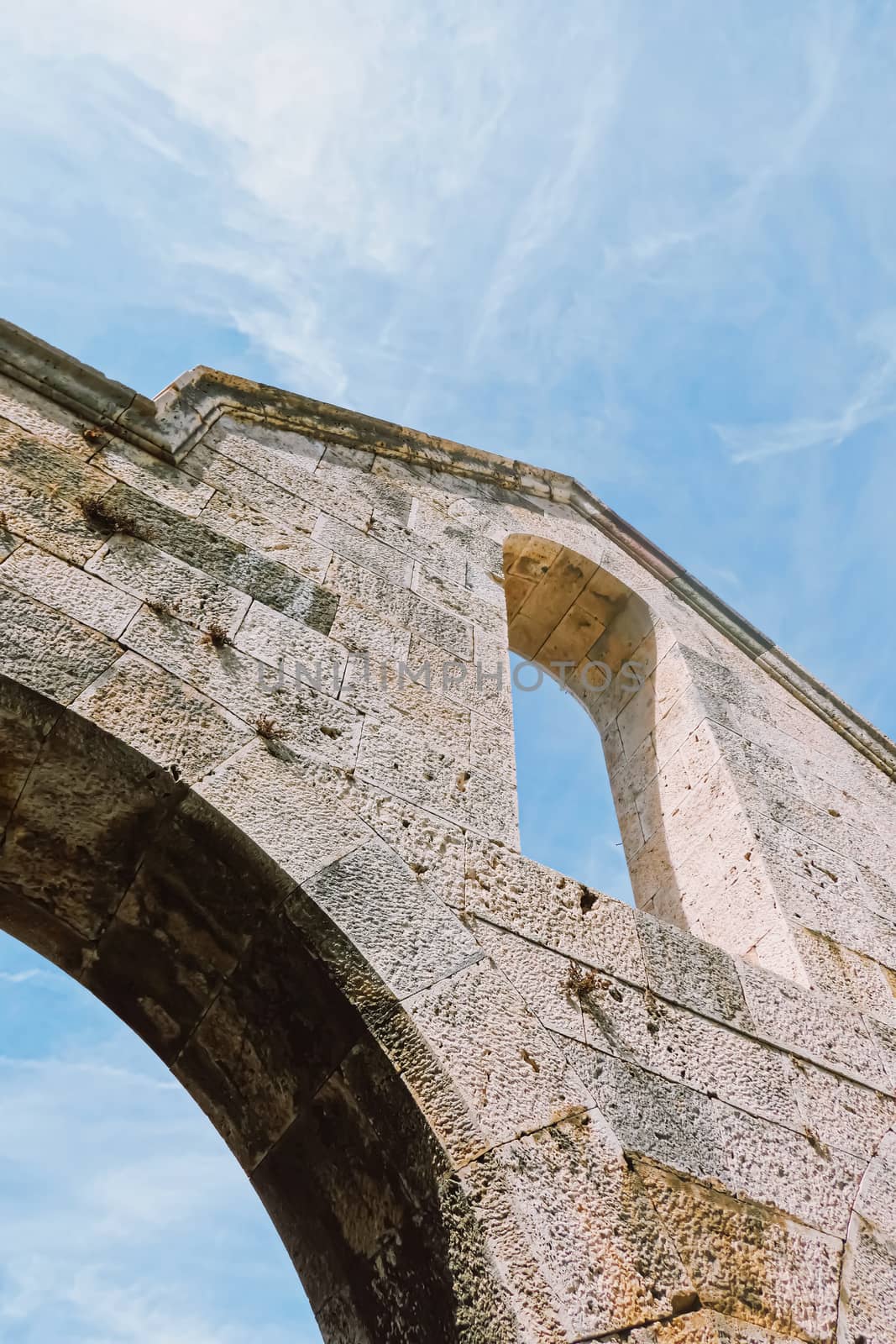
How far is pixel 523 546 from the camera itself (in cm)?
518

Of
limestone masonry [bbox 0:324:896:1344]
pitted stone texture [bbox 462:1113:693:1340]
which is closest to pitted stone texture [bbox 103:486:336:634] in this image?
limestone masonry [bbox 0:324:896:1344]

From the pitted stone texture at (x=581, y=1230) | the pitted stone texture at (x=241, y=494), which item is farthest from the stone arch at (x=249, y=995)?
the pitted stone texture at (x=241, y=494)

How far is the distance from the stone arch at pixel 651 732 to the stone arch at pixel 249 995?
1.90m

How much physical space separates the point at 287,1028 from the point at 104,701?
887 mm

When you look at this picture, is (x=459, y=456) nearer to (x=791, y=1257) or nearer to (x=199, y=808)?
(x=199, y=808)

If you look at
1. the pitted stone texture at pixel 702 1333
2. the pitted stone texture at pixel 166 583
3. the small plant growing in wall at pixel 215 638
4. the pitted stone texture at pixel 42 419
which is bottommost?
the pitted stone texture at pixel 702 1333

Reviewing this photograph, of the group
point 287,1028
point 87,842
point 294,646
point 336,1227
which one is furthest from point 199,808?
point 336,1227

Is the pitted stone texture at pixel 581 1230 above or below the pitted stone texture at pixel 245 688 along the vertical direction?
below

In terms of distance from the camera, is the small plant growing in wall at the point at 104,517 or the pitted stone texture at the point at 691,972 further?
the small plant growing in wall at the point at 104,517

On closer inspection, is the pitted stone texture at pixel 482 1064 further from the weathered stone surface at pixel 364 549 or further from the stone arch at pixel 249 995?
the weathered stone surface at pixel 364 549

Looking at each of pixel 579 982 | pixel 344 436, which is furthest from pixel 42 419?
pixel 579 982

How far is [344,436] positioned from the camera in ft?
14.6

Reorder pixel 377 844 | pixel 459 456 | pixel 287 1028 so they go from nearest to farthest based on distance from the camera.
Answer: pixel 287 1028 < pixel 377 844 < pixel 459 456

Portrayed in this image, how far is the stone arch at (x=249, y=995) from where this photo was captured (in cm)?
201
